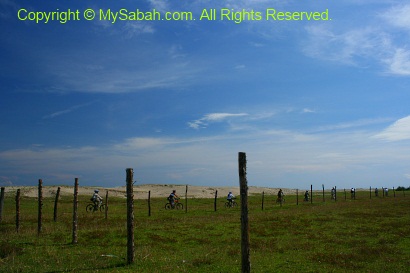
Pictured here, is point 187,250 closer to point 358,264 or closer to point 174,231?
point 174,231

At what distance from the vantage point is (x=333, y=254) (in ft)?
60.3

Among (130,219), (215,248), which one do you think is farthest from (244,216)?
(215,248)

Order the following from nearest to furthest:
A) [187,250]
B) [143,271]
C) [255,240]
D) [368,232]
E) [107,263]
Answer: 1. [143,271]
2. [107,263]
3. [187,250]
4. [255,240]
5. [368,232]

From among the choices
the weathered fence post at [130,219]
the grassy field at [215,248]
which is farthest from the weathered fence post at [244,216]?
the weathered fence post at [130,219]

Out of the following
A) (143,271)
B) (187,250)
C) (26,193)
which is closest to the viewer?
(143,271)

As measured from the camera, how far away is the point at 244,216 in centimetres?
1341

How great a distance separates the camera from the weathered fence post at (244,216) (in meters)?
13.2

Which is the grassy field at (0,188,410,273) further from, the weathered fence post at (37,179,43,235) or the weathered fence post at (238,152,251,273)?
the weathered fence post at (238,152,251,273)

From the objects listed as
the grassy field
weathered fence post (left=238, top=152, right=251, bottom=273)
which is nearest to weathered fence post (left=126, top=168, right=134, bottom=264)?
the grassy field

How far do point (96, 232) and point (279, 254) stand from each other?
512 inches

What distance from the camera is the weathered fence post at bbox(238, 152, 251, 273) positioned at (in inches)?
521

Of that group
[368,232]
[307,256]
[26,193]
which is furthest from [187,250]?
[26,193]

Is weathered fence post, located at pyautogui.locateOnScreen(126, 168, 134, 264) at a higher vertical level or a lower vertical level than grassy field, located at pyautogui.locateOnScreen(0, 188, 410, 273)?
higher

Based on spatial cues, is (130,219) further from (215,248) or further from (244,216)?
(215,248)
